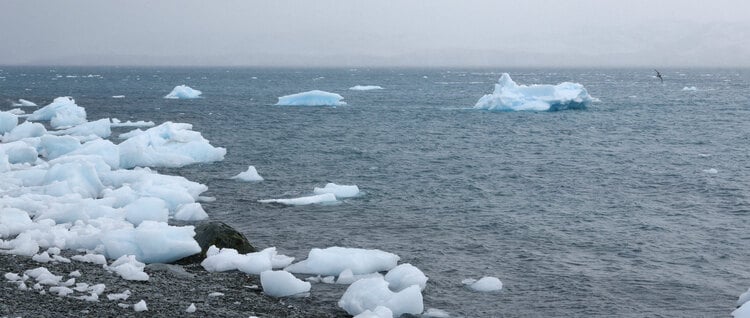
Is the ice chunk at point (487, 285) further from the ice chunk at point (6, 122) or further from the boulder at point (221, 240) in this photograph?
the ice chunk at point (6, 122)

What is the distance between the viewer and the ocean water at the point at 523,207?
504 inches

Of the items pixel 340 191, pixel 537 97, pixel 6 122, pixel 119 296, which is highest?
pixel 537 97

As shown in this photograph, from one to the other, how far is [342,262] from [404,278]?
4.41 feet

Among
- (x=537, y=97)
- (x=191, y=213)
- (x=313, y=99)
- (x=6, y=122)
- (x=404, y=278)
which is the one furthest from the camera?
(x=313, y=99)

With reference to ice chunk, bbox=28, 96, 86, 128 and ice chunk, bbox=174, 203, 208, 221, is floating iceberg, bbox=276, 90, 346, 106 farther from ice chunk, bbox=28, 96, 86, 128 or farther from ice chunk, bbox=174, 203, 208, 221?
ice chunk, bbox=174, 203, 208, 221

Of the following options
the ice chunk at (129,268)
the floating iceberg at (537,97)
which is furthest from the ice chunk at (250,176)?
the floating iceberg at (537,97)

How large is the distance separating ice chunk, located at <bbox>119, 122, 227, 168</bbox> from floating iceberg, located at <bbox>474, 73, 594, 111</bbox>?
2815 centimetres

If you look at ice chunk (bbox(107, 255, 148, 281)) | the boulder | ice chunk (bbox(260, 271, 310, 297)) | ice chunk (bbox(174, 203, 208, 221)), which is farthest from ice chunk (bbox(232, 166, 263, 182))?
ice chunk (bbox(260, 271, 310, 297))

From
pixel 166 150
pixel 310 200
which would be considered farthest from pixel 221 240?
pixel 166 150

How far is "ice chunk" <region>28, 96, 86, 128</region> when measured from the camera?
126 feet

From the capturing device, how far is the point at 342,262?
1315 centimetres

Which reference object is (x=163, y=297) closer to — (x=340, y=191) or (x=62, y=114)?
(x=340, y=191)

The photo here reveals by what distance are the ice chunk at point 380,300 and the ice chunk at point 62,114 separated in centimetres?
3173

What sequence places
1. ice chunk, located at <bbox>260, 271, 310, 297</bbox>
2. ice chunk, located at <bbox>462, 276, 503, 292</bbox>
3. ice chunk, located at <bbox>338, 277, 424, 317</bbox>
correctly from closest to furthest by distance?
ice chunk, located at <bbox>338, 277, 424, 317</bbox>
ice chunk, located at <bbox>260, 271, 310, 297</bbox>
ice chunk, located at <bbox>462, 276, 503, 292</bbox>
